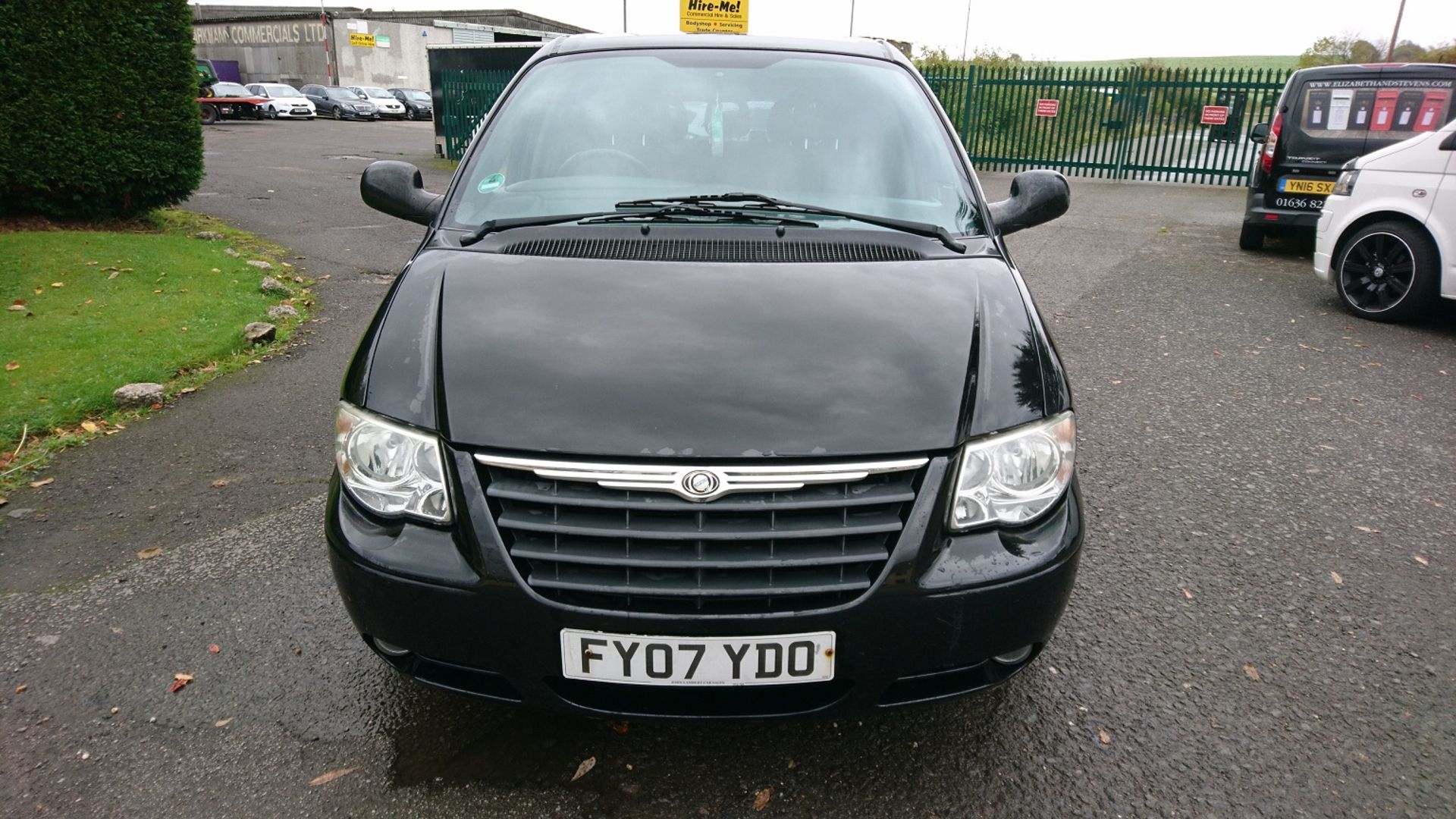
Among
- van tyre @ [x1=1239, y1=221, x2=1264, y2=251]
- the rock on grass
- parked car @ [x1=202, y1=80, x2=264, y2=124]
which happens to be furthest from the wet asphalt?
parked car @ [x1=202, y1=80, x2=264, y2=124]

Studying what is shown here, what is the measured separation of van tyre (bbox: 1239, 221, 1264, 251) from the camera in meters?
10.0

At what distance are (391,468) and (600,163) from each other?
1.38 meters

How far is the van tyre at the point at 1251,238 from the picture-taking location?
1002 cm

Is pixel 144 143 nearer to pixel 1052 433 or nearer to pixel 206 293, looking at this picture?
pixel 206 293

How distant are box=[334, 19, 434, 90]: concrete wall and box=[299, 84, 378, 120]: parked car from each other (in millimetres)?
14284

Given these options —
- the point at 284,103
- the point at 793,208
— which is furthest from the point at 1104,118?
the point at 284,103

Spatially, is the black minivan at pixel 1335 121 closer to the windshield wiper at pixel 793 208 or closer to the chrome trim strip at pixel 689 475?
the windshield wiper at pixel 793 208

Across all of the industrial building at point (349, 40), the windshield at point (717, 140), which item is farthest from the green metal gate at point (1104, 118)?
the industrial building at point (349, 40)

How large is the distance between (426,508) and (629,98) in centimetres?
176

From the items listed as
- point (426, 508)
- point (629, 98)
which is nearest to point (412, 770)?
point (426, 508)

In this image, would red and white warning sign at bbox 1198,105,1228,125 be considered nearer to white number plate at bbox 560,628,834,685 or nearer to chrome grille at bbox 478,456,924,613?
chrome grille at bbox 478,456,924,613

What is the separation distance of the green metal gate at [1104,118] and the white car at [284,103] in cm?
2868

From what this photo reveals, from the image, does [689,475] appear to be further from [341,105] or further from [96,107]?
[341,105]

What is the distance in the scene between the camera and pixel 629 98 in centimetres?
320
